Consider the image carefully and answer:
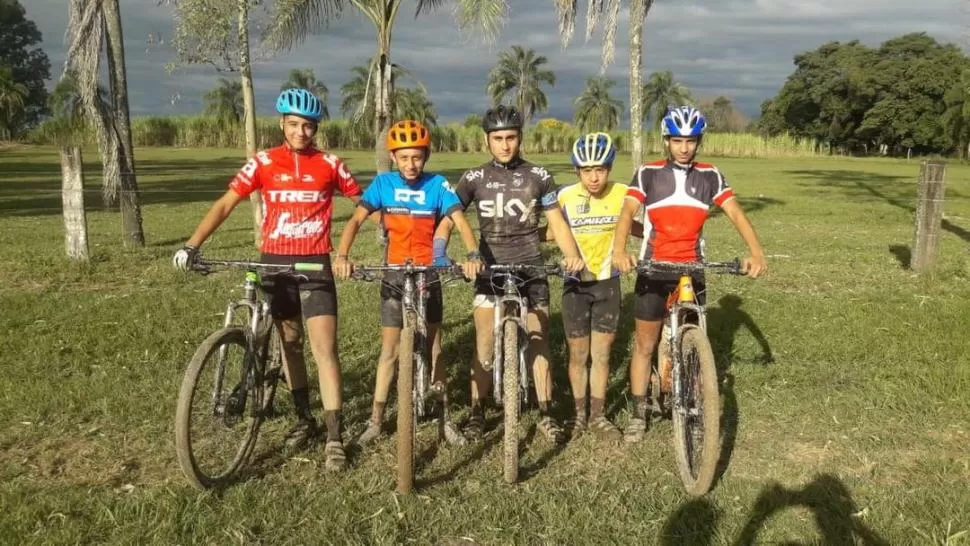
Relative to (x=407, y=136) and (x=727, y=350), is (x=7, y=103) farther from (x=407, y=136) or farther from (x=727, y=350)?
(x=727, y=350)

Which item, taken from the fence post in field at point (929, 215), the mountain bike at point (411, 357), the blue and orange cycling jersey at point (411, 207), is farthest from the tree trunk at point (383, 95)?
the fence post in field at point (929, 215)

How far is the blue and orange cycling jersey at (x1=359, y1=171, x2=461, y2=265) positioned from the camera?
5.14 m

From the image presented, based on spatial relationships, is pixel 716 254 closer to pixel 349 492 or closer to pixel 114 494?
pixel 349 492

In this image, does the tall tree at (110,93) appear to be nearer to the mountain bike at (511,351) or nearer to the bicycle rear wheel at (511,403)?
the mountain bike at (511,351)

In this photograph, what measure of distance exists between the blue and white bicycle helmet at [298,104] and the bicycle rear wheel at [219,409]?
1505mm

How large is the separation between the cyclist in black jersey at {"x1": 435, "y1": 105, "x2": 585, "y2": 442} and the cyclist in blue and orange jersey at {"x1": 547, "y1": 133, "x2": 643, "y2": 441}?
0.24m

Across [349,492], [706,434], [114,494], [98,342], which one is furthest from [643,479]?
[98,342]

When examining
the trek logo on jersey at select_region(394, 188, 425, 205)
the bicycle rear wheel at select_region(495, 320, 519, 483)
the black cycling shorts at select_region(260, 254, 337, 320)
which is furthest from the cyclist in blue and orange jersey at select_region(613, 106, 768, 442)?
the black cycling shorts at select_region(260, 254, 337, 320)

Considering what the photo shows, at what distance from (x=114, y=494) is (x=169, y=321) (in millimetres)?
4235

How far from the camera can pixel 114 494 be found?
14.4 feet

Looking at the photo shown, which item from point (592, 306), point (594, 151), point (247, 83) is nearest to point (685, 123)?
point (594, 151)

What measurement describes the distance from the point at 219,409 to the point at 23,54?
118584 mm

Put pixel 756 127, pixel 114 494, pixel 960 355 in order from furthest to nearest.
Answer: pixel 756 127, pixel 960 355, pixel 114 494

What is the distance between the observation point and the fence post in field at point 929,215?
1127 centimetres
